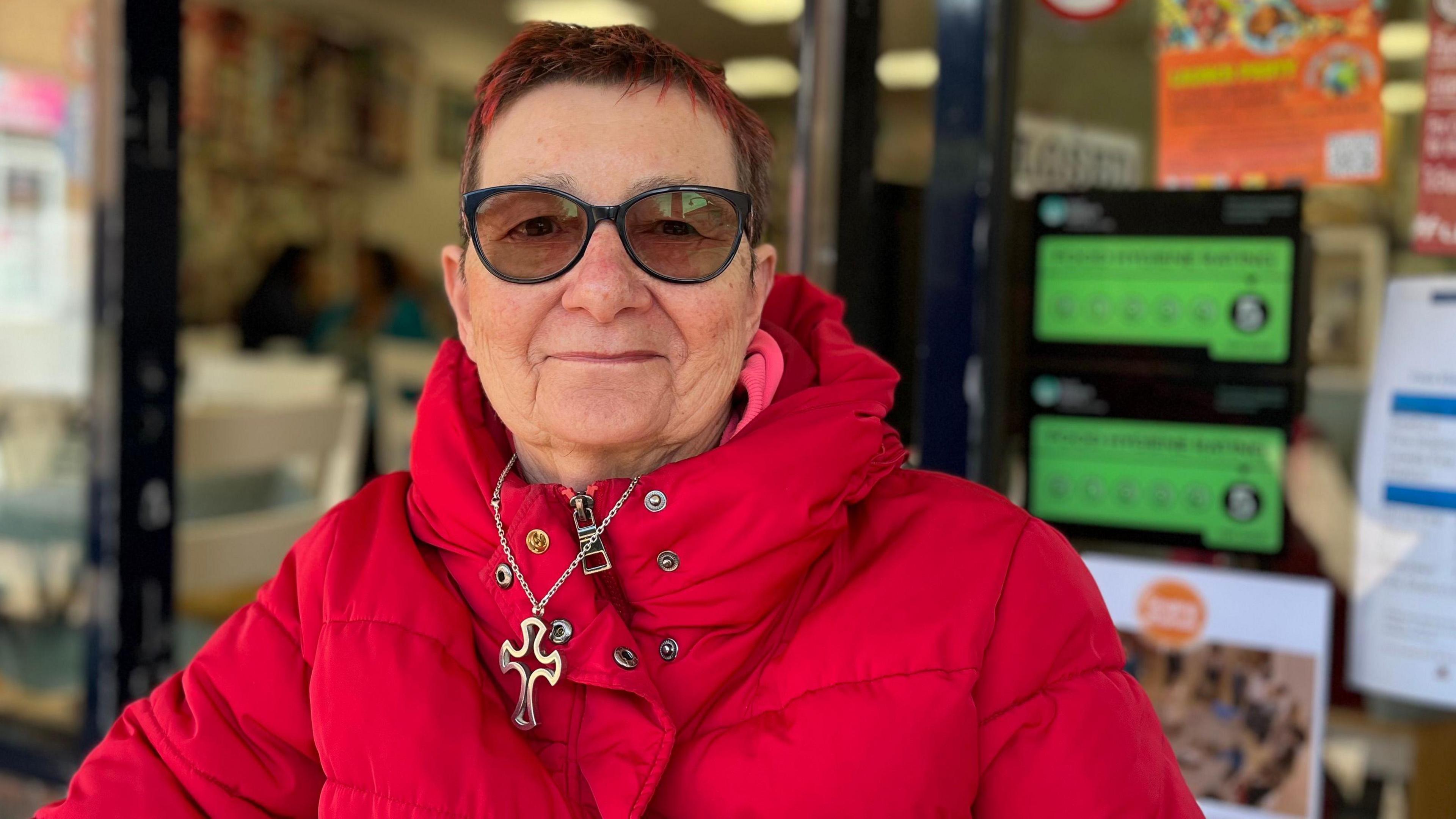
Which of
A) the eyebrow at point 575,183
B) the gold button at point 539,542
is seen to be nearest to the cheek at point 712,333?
the eyebrow at point 575,183

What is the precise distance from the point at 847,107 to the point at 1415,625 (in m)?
1.33

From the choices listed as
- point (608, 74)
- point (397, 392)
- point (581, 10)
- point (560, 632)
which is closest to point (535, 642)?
point (560, 632)

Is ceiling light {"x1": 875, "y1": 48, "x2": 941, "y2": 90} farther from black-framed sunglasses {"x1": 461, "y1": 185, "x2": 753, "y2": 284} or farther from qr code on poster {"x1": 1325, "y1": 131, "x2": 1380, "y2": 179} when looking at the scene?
black-framed sunglasses {"x1": 461, "y1": 185, "x2": 753, "y2": 284}

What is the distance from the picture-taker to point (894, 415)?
239cm

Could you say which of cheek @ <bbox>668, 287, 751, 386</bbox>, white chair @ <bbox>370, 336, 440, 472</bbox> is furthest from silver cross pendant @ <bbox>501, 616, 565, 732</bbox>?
white chair @ <bbox>370, 336, 440, 472</bbox>

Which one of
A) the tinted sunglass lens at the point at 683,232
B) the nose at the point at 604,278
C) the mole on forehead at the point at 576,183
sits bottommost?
the nose at the point at 604,278

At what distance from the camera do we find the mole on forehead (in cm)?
126

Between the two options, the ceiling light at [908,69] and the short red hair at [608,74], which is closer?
the short red hair at [608,74]

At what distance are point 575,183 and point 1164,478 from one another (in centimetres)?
135

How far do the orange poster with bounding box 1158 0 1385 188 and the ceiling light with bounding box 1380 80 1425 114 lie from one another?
1 centimetres

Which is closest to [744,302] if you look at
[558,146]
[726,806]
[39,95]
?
[558,146]

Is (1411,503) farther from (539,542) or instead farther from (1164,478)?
(539,542)

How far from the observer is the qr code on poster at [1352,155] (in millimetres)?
1979

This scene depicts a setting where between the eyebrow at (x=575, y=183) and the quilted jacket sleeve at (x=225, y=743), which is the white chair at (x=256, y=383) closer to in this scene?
the quilted jacket sleeve at (x=225, y=743)
